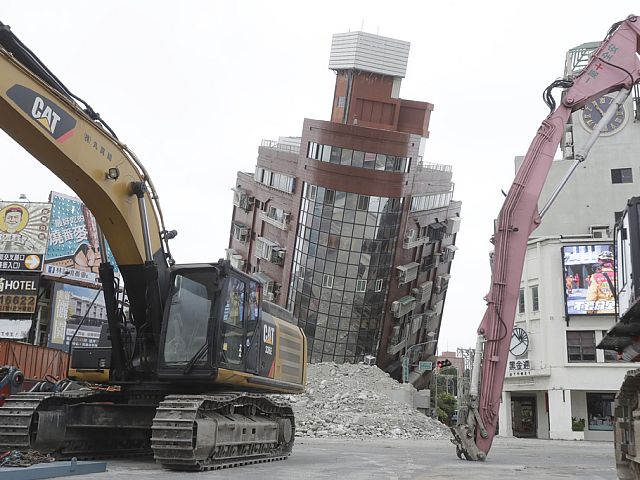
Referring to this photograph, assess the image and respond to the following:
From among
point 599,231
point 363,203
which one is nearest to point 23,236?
point 363,203

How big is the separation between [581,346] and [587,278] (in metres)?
4.46

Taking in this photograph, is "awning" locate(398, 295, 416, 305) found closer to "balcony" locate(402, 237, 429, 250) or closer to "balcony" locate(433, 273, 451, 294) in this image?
"balcony" locate(402, 237, 429, 250)

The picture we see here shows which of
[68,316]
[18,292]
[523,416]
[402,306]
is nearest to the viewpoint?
[523,416]

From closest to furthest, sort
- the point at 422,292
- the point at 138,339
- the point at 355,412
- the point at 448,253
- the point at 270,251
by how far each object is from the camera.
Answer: the point at 138,339
the point at 355,412
the point at 270,251
the point at 422,292
the point at 448,253

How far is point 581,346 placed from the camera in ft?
157

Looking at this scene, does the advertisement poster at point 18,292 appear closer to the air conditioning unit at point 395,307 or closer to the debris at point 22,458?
the air conditioning unit at point 395,307

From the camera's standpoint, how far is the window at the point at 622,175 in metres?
57.6

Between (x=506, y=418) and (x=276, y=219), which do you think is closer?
(x=506, y=418)

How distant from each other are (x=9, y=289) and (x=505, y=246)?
4916 cm

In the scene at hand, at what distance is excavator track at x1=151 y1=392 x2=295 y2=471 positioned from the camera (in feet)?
36.7

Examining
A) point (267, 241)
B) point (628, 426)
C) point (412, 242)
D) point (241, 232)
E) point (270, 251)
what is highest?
point (241, 232)

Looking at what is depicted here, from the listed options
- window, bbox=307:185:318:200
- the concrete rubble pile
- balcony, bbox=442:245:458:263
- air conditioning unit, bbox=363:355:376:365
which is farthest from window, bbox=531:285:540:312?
balcony, bbox=442:245:458:263

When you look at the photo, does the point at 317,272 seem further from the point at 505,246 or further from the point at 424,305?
the point at 505,246

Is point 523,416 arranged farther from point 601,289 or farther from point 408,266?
point 408,266
